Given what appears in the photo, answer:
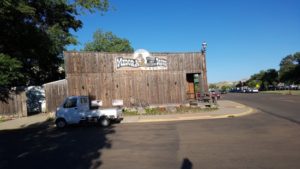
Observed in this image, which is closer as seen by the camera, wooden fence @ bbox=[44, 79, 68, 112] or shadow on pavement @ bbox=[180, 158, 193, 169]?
shadow on pavement @ bbox=[180, 158, 193, 169]

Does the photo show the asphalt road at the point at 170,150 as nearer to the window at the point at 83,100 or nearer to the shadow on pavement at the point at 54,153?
the shadow on pavement at the point at 54,153

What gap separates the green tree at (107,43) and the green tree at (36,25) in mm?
26458

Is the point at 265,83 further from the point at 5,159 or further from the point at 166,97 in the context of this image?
the point at 5,159

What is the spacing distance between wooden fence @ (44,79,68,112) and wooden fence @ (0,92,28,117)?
75.6 inches

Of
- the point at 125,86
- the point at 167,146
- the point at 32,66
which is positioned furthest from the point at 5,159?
the point at 32,66

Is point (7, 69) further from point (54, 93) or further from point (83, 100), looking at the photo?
point (54, 93)

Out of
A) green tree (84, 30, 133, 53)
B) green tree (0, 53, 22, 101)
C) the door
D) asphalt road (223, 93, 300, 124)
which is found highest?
green tree (84, 30, 133, 53)

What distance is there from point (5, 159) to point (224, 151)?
684 cm

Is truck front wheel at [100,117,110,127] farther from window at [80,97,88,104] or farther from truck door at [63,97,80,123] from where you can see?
window at [80,97,88,104]

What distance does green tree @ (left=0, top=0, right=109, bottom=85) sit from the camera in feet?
71.2

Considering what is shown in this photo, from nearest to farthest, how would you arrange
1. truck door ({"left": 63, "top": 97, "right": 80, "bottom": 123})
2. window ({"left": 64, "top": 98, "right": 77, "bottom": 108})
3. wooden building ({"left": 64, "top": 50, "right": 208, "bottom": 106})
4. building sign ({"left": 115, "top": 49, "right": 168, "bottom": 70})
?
1. truck door ({"left": 63, "top": 97, "right": 80, "bottom": 123})
2. window ({"left": 64, "top": 98, "right": 77, "bottom": 108})
3. wooden building ({"left": 64, "top": 50, "right": 208, "bottom": 106})
4. building sign ({"left": 115, "top": 49, "right": 168, "bottom": 70})

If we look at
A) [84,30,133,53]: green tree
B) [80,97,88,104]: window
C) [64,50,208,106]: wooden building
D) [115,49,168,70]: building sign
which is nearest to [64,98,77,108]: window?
[80,97,88,104]: window

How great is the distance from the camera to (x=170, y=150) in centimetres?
992

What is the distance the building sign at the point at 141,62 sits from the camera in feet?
89.2
